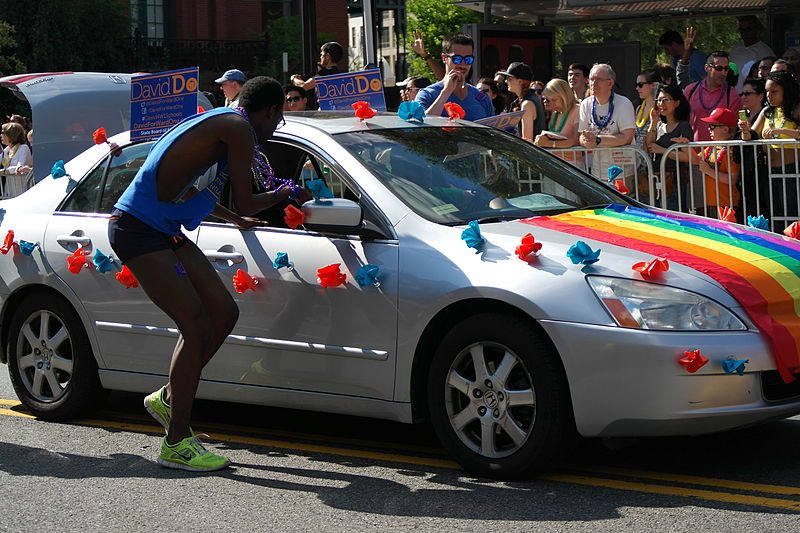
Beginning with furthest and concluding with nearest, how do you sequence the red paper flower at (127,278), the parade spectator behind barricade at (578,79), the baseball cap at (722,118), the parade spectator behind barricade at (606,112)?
the parade spectator behind barricade at (578,79)
the parade spectator behind barricade at (606,112)
the baseball cap at (722,118)
the red paper flower at (127,278)

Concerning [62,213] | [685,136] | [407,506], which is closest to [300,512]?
[407,506]

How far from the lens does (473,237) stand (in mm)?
5496

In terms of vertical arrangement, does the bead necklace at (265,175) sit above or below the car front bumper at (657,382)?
above

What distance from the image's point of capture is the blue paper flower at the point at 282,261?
5.96 m

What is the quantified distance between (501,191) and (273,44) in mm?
50018

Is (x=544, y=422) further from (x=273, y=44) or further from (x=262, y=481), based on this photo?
(x=273, y=44)

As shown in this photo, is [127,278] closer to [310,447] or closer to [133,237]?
[133,237]

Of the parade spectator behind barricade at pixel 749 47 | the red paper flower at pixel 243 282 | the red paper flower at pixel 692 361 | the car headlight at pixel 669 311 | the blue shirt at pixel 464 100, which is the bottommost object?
the red paper flower at pixel 692 361

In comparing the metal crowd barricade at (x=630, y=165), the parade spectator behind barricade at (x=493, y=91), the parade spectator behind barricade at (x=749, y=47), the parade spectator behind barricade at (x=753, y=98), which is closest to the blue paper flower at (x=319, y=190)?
the metal crowd barricade at (x=630, y=165)

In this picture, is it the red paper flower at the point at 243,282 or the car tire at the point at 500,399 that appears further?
the red paper flower at the point at 243,282

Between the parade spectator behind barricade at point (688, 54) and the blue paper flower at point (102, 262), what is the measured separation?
999 centimetres

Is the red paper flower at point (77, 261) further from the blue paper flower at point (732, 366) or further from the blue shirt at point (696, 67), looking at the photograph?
the blue shirt at point (696, 67)

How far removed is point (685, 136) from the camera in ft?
34.4

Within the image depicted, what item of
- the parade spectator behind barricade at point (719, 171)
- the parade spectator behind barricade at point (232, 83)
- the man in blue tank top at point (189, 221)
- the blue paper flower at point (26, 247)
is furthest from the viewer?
the parade spectator behind barricade at point (232, 83)
